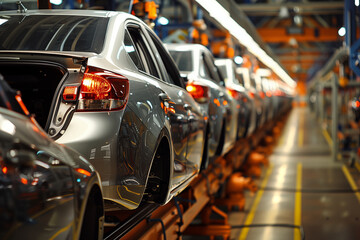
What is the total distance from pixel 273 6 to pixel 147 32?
17.8 m

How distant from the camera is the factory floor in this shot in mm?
8242

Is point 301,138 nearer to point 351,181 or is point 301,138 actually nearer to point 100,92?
point 351,181

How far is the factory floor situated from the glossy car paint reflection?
5683 mm

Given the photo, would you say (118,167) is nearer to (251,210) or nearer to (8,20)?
(8,20)

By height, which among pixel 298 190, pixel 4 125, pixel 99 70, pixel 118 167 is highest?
pixel 99 70

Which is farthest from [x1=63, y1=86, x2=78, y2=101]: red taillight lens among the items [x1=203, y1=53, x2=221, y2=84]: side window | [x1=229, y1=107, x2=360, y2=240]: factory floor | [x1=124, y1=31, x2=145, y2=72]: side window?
[x1=229, y1=107, x2=360, y2=240]: factory floor

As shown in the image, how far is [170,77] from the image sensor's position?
18.3ft

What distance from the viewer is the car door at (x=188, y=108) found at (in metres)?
5.00

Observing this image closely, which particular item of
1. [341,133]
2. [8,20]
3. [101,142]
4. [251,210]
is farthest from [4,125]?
[341,133]

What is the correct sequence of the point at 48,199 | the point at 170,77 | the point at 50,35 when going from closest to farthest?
the point at 48,199 → the point at 50,35 → the point at 170,77

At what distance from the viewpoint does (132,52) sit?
4.18 m

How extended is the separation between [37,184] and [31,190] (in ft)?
0.18

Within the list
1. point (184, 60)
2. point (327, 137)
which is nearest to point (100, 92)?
point (184, 60)

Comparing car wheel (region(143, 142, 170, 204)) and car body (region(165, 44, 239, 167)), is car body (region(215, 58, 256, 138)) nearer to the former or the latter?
car body (region(165, 44, 239, 167))
